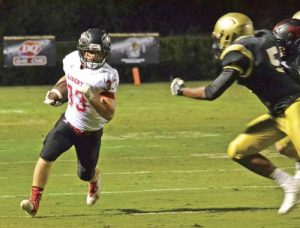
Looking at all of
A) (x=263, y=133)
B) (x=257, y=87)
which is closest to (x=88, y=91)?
(x=257, y=87)

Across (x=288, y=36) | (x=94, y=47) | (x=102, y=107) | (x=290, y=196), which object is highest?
(x=94, y=47)

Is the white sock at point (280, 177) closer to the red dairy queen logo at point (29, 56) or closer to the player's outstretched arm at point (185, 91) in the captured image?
the player's outstretched arm at point (185, 91)

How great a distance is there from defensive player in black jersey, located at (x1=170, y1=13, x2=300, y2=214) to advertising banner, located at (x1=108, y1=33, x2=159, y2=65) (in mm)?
20199

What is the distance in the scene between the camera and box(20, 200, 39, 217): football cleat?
9.19 metres

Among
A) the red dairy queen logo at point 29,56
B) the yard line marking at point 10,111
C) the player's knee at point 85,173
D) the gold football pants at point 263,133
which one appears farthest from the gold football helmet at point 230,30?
the red dairy queen logo at point 29,56

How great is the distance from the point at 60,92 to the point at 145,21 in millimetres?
29159

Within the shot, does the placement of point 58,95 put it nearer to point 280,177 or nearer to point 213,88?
point 213,88

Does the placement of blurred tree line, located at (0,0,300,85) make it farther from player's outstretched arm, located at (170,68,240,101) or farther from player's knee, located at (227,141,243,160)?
player's outstretched arm, located at (170,68,240,101)

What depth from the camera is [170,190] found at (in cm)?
1113

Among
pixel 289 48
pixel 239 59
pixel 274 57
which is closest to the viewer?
pixel 239 59

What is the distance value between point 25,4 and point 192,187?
2478cm

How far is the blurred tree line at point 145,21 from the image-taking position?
31906mm

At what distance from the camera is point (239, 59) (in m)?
8.59

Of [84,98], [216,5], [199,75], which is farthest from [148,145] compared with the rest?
[216,5]
